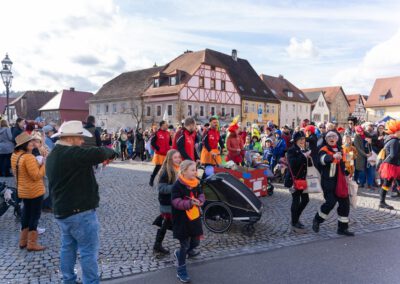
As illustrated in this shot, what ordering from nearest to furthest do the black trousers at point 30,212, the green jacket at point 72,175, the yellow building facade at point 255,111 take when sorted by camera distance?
the green jacket at point 72,175 → the black trousers at point 30,212 → the yellow building facade at point 255,111

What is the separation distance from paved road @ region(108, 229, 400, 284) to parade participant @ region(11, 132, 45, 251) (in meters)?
1.74

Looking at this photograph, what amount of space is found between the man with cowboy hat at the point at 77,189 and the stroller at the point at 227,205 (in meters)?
2.83

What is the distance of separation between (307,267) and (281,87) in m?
55.8

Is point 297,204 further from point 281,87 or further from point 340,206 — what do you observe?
point 281,87

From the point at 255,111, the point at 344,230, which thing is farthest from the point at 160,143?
the point at 255,111

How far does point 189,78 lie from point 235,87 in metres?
7.54

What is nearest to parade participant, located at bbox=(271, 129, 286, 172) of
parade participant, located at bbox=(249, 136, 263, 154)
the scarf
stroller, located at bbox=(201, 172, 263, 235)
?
parade participant, located at bbox=(249, 136, 263, 154)

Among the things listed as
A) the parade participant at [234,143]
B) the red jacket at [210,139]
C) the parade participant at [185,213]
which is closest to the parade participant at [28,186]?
the parade participant at [185,213]

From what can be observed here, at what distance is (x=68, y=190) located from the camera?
3520mm

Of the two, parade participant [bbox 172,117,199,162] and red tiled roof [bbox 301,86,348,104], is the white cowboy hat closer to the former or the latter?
parade participant [bbox 172,117,199,162]

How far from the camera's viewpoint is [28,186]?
516 centimetres

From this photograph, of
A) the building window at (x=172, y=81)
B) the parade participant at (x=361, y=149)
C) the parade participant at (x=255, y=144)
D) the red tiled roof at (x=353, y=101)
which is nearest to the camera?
the parade participant at (x=361, y=149)

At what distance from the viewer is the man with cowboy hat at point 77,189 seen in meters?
3.46

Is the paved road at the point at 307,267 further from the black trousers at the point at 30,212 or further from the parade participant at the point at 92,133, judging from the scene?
the parade participant at the point at 92,133
